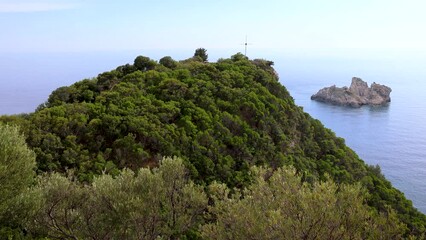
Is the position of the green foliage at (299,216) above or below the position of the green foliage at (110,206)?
above

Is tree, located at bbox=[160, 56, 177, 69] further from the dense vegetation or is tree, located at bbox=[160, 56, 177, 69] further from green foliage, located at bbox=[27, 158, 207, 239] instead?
green foliage, located at bbox=[27, 158, 207, 239]

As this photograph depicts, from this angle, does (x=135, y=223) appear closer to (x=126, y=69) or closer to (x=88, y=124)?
(x=88, y=124)

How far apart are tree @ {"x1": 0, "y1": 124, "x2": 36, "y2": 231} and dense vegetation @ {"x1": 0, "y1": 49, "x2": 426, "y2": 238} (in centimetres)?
43

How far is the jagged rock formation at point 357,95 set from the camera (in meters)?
119

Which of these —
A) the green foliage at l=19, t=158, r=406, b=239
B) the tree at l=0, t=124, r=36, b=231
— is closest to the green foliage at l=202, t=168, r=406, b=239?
the green foliage at l=19, t=158, r=406, b=239

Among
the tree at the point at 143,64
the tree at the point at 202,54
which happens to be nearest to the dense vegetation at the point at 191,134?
the tree at the point at 143,64

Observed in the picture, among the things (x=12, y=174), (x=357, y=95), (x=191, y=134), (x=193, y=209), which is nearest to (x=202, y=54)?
(x=191, y=134)

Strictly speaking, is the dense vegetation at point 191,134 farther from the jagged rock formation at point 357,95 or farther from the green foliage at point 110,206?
the jagged rock formation at point 357,95

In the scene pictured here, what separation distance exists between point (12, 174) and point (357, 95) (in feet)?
399

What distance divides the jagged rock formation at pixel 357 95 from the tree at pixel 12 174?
117460 mm

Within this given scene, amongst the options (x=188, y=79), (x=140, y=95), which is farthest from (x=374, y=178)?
(x=140, y=95)

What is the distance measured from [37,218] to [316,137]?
25956 millimetres

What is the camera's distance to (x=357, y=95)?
393 ft

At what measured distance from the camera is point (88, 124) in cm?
2053
